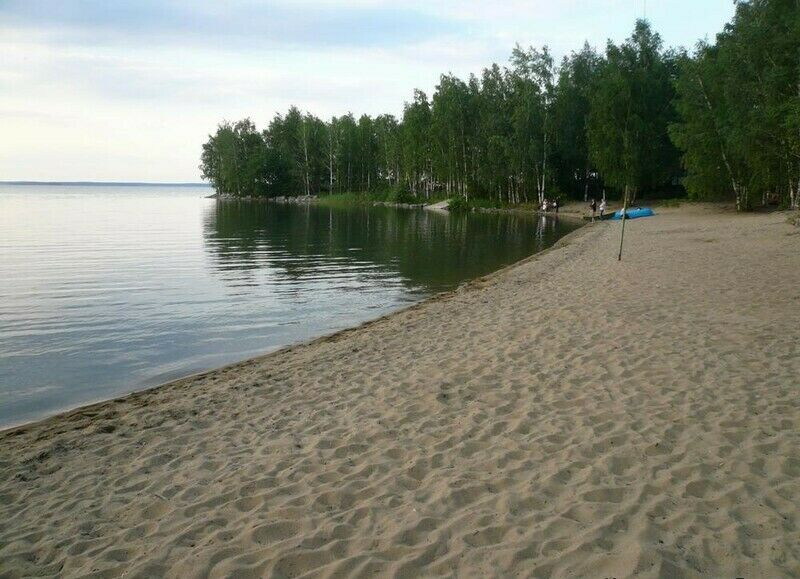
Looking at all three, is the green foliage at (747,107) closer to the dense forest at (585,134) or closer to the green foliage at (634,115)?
the dense forest at (585,134)

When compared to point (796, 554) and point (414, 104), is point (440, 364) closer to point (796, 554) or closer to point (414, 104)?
point (796, 554)

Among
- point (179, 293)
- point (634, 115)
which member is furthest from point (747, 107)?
point (179, 293)

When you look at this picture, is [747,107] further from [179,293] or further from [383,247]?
[179,293]

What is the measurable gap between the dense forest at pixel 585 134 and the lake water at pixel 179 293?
13488mm

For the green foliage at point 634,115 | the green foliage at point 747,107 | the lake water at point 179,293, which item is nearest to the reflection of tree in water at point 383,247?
the lake water at point 179,293

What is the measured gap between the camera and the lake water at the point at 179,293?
33.2 ft

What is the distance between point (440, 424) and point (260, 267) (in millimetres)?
18012

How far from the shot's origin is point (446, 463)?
5543 mm

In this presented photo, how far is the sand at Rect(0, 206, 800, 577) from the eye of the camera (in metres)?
4.14

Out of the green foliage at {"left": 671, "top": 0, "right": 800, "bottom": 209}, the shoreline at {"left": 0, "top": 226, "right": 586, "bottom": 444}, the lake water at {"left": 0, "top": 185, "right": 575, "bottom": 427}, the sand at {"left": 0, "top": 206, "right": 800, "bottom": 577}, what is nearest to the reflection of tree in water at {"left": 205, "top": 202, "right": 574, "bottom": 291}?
the lake water at {"left": 0, "top": 185, "right": 575, "bottom": 427}

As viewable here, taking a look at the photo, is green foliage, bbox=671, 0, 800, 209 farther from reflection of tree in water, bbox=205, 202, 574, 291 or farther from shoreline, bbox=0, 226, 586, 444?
shoreline, bbox=0, 226, 586, 444

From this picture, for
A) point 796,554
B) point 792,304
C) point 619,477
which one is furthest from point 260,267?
point 796,554

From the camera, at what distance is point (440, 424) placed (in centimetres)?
651

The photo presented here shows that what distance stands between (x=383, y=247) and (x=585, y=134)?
116ft
